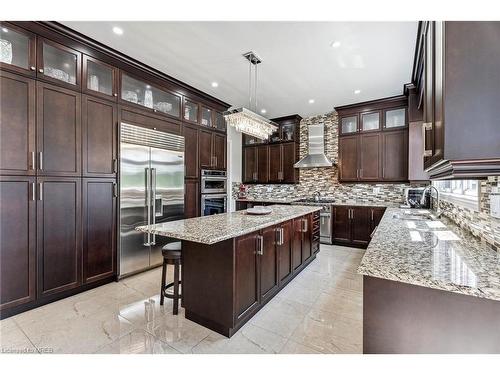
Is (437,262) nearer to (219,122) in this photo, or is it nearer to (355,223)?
(355,223)

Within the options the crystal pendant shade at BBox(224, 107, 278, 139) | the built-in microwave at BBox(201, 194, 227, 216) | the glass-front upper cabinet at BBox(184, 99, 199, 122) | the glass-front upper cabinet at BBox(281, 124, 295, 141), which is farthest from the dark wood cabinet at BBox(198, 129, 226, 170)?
the glass-front upper cabinet at BBox(281, 124, 295, 141)

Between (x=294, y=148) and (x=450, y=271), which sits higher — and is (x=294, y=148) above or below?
above

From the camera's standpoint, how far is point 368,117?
480cm

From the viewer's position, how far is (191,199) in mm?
4172

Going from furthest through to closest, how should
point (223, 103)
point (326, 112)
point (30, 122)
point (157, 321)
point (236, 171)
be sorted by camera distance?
point (236, 171)
point (326, 112)
point (223, 103)
point (30, 122)
point (157, 321)

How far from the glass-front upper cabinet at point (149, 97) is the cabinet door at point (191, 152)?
357mm

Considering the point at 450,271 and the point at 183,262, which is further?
the point at 183,262

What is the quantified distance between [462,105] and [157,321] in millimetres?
2683

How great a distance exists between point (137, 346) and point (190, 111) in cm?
352

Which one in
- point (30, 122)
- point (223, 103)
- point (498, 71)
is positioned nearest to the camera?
point (498, 71)

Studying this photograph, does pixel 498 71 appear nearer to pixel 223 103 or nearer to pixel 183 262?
pixel 183 262

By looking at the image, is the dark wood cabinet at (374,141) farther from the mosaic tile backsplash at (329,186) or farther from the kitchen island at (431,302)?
the kitchen island at (431,302)
